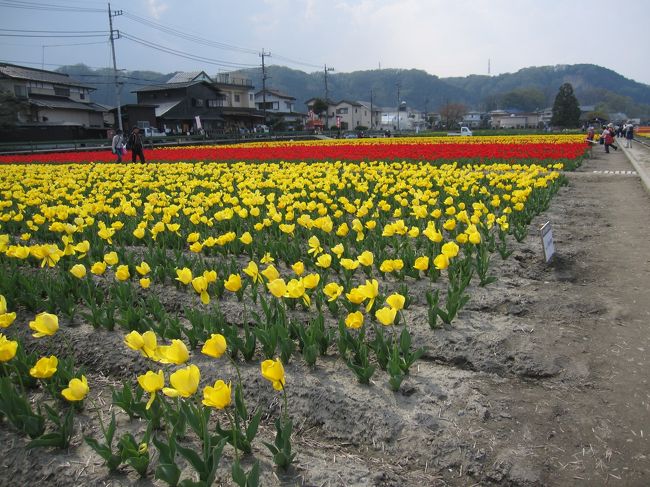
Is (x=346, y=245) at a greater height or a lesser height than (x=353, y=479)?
greater

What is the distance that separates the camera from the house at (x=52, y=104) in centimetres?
4316

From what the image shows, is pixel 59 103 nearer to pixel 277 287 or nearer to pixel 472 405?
pixel 277 287

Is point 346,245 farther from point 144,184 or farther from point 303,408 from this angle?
point 144,184

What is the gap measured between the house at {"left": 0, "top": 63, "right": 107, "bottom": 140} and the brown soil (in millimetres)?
42818

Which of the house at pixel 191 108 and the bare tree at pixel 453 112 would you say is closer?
the house at pixel 191 108

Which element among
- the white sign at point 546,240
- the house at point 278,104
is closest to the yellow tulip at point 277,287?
the white sign at point 546,240

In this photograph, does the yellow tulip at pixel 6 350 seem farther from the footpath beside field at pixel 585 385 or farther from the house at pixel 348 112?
the house at pixel 348 112

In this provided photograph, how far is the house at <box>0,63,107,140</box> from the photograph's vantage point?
43156 mm

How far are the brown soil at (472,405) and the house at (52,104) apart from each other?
42.8 metres

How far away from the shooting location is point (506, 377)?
10.7ft

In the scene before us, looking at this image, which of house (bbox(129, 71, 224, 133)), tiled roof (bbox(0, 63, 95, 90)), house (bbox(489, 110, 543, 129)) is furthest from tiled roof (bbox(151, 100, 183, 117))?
house (bbox(489, 110, 543, 129))

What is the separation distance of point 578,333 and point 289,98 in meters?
87.8

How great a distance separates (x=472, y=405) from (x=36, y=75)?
209 feet

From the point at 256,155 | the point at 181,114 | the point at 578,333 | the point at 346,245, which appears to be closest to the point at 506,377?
the point at 578,333
